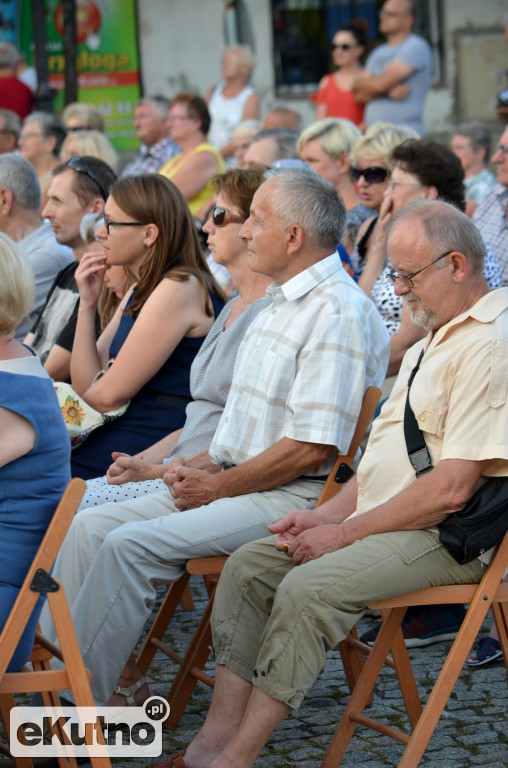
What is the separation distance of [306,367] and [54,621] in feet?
4.17

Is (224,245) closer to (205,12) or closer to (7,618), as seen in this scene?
(7,618)

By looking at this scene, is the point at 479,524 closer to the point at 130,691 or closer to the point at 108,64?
the point at 130,691

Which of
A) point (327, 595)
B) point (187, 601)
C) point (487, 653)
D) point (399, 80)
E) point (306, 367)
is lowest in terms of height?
point (187, 601)

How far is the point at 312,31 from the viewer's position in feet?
46.6

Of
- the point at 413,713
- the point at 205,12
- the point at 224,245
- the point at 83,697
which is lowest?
the point at 413,713

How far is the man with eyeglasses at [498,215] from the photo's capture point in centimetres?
593

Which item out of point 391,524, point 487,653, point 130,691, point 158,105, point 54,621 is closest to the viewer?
point 54,621

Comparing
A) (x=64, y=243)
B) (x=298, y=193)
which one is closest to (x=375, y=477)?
(x=298, y=193)

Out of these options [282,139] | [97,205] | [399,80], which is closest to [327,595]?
[97,205]

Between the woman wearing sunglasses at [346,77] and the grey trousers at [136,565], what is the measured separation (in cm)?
651

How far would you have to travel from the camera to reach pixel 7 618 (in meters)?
3.11

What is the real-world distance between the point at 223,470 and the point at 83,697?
1.18m

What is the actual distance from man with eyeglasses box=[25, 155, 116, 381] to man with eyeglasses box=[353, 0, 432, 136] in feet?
11.9

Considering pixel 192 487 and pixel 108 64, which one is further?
pixel 108 64
